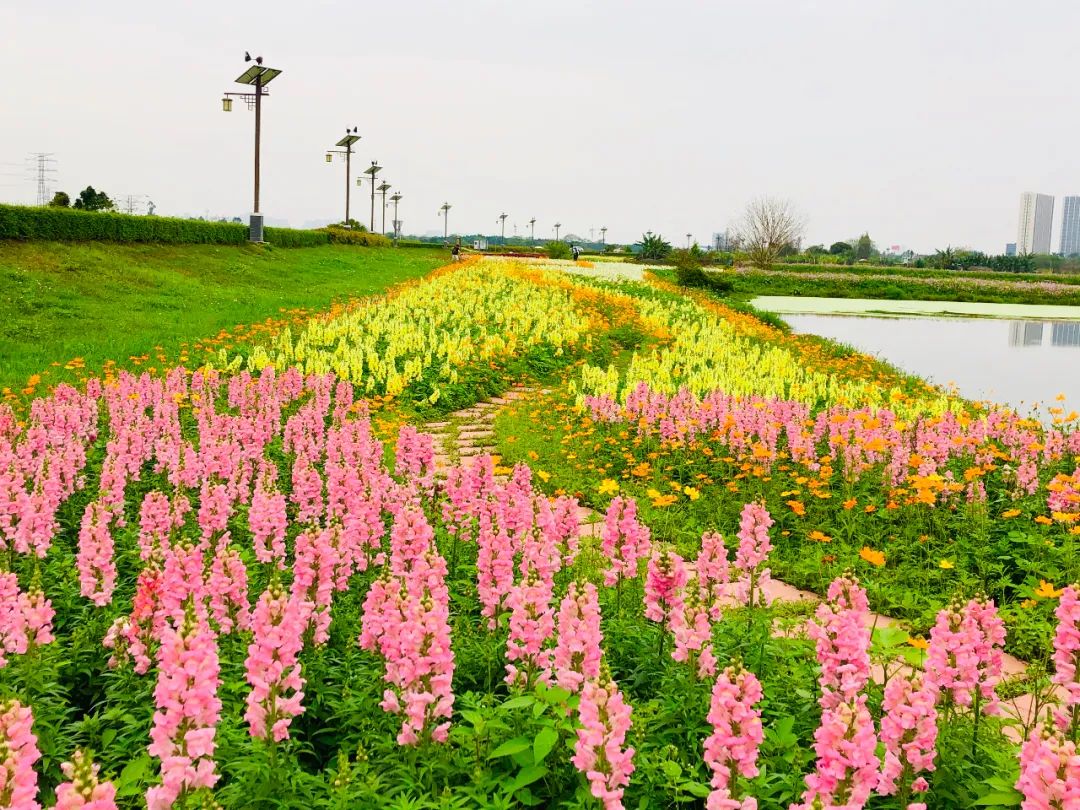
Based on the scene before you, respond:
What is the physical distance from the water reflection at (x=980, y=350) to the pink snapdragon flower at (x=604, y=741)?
10070 mm

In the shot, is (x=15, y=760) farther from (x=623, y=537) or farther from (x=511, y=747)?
(x=623, y=537)

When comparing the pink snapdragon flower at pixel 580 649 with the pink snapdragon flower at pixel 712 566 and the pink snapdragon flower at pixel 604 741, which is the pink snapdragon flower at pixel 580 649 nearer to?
the pink snapdragon flower at pixel 604 741

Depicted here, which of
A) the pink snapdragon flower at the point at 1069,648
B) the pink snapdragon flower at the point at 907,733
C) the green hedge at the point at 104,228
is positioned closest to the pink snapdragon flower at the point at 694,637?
the pink snapdragon flower at the point at 907,733

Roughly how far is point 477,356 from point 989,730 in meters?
11.1

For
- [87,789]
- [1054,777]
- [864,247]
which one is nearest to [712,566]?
[1054,777]

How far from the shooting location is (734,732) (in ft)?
8.59

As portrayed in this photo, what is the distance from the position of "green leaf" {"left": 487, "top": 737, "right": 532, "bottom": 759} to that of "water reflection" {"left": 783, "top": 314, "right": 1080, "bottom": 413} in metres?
9.94

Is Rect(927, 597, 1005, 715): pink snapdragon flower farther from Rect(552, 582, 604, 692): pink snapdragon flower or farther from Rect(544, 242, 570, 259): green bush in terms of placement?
Rect(544, 242, 570, 259): green bush

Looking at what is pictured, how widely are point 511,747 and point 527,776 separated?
0.39 ft

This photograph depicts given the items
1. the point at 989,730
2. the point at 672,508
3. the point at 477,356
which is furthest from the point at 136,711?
the point at 477,356

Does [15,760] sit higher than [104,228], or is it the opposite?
[104,228]

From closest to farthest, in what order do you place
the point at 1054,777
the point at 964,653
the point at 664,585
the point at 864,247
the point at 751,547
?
1. the point at 1054,777
2. the point at 964,653
3. the point at 664,585
4. the point at 751,547
5. the point at 864,247

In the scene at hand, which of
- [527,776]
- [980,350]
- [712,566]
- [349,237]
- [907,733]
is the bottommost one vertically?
[527,776]

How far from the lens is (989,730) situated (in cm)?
363
